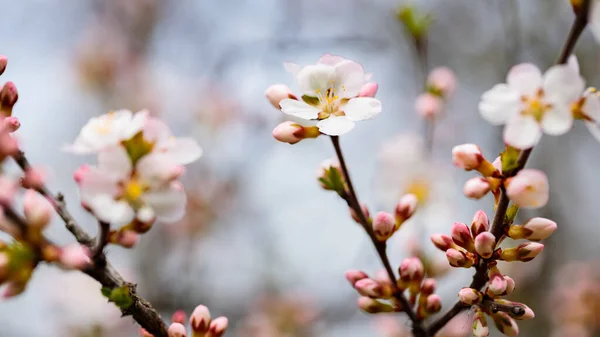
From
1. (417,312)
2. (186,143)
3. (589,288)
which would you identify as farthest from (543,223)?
(589,288)

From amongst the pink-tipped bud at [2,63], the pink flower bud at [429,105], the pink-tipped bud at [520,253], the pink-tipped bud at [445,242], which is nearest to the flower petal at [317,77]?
the pink-tipped bud at [445,242]

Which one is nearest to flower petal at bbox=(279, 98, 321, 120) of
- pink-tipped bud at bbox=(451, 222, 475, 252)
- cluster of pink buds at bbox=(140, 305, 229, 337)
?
pink-tipped bud at bbox=(451, 222, 475, 252)

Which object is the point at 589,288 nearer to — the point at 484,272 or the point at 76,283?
the point at 484,272

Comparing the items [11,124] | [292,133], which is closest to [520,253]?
[292,133]

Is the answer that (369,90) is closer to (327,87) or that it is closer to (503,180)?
(327,87)

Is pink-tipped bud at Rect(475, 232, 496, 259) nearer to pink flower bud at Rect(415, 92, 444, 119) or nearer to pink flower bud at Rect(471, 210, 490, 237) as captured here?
pink flower bud at Rect(471, 210, 490, 237)
